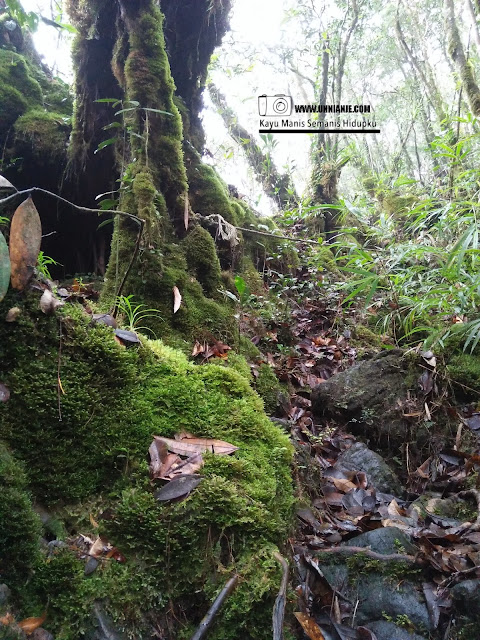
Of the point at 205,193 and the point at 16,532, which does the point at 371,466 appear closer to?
the point at 16,532

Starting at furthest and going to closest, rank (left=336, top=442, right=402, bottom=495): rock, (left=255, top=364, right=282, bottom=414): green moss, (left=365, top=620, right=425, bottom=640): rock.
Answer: (left=255, top=364, right=282, bottom=414): green moss, (left=336, top=442, right=402, bottom=495): rock, (left=365, top=620, right=425, bottom=640): rock

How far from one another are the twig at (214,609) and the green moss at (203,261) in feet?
7.59

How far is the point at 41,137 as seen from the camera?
5.12 m

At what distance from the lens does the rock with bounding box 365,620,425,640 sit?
163cm

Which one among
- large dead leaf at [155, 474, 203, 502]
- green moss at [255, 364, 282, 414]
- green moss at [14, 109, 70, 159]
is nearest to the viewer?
large dead leaf at [155, 474, 203, 502]

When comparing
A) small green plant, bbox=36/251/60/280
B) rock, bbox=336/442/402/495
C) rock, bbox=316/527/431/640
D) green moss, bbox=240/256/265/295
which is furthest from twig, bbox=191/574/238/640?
green moss, bbox=240/256/265/295

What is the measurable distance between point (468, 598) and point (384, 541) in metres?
0.38

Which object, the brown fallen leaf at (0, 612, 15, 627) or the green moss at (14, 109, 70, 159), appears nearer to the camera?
the brown fallen leaf at (0, 612, 15, 627)

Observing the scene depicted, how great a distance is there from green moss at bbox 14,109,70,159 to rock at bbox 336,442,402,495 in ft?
15.9

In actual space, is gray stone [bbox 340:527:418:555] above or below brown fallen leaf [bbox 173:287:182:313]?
below

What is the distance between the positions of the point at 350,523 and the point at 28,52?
7837 millimetres

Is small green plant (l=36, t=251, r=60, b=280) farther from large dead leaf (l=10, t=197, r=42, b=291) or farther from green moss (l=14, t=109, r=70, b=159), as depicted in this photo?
green moss (l=14, t=109, r=70, b=159)

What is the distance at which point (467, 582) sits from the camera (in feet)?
5.63

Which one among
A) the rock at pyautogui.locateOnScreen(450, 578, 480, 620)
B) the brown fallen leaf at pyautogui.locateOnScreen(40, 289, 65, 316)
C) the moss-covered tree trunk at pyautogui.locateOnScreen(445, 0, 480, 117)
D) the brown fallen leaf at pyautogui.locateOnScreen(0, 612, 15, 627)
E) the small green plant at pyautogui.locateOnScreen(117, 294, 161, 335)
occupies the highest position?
the moss-covered tree trunk at pyautogui.locateOnScreen(445, 0, 480, 117)
